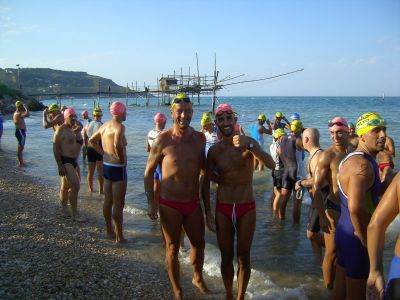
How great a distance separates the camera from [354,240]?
115 inches

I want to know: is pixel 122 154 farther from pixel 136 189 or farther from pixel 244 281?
pixel 136 189

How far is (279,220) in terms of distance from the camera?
23.0 ft

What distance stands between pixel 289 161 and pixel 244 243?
134 inches

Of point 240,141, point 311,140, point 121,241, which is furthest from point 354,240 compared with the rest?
point 121,241

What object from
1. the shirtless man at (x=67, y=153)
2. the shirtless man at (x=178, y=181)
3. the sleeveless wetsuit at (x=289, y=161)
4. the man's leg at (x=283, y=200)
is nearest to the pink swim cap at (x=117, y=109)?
the shirtless man at (x=67, y=153)

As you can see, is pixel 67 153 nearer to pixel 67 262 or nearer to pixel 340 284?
pixel 67 262

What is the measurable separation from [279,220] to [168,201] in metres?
3.87

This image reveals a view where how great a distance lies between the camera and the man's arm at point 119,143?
5.28 meters

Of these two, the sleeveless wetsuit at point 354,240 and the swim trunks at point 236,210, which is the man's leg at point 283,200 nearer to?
the swim trunks at point 236,210

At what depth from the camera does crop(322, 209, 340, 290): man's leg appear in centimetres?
390

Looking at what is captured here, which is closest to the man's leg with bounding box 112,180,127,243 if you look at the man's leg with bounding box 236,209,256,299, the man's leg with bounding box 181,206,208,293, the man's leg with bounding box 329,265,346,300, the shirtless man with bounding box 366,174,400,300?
the man's leg with bounding box 181,206,208,293

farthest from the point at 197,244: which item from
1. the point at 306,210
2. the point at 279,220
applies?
the point at 306,210

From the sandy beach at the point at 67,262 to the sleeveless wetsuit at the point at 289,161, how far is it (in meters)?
3.09

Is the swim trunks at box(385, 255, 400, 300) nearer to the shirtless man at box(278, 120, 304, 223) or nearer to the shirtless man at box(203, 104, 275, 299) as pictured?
the shirtless man at box(203, 104, 275, 299)
